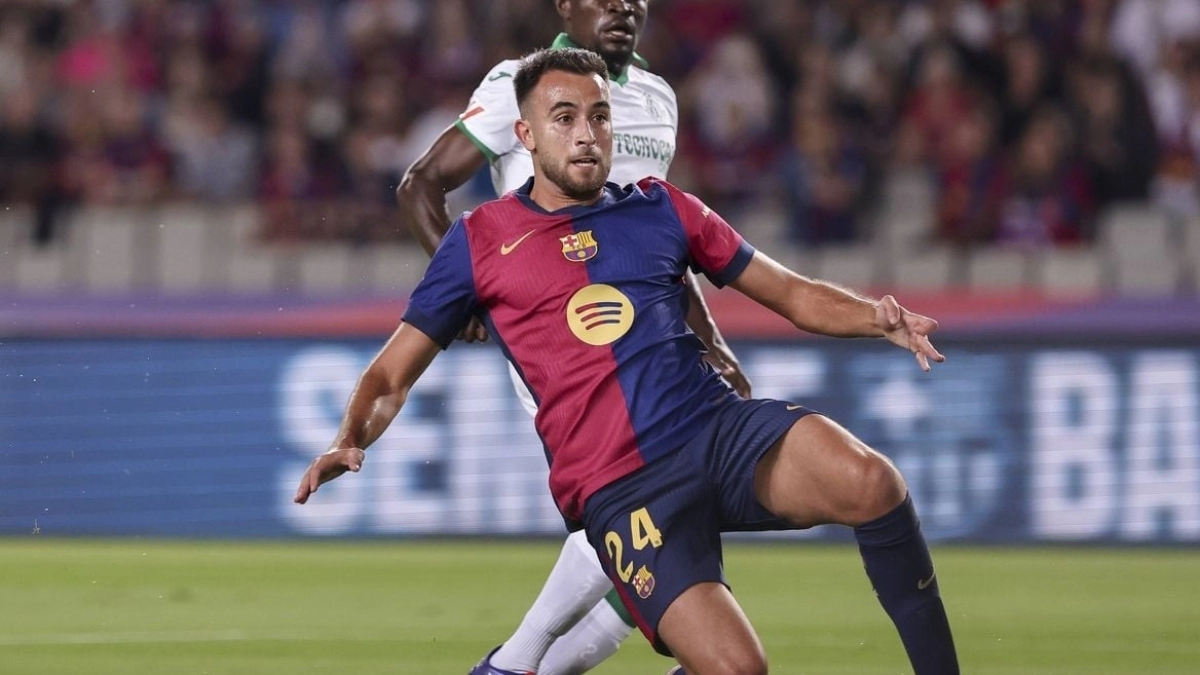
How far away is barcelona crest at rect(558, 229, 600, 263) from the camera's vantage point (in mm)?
5219

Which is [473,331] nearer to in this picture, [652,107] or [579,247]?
[579,247]

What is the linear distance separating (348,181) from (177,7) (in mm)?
2254

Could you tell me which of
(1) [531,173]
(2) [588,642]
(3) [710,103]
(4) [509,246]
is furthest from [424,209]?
(3) [710,103]

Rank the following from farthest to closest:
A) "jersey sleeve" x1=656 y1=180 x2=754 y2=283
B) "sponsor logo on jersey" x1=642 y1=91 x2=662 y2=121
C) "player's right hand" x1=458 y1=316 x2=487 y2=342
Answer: "sponsor logo on jersey" x1=642 y1=91 x2=662 y2=121 → "player's right hand" x1=458 y1=316 x2=487 y2=342 → "jersey sleeve" x1=656 y1=180 x2=754 y2=283

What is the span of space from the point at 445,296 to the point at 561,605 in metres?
1.26

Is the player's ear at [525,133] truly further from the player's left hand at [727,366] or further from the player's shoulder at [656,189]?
the player's left hand at [727,366]

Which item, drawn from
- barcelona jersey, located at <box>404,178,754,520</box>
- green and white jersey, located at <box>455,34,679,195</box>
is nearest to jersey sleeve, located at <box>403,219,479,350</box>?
barcelona jersey, located at <box>404,178,754,520</box>

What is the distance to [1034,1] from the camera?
1443cm

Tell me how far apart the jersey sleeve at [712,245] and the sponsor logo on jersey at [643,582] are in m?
0.86

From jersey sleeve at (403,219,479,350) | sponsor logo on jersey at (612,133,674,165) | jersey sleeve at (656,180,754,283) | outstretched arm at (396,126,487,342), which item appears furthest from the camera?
sponsor logo on jersey at (612,133,674,165)

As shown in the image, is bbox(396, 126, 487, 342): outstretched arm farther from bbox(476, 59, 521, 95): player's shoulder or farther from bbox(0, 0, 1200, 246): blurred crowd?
bbox(0, 0, 1200, 246): blurred crowd

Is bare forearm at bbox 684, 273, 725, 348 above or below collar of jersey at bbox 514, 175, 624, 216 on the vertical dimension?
below

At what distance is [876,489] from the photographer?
16.1ft

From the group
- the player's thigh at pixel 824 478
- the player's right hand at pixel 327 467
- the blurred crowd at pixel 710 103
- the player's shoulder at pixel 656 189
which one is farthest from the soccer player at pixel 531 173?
the blurred crowd at pixel 710 103
